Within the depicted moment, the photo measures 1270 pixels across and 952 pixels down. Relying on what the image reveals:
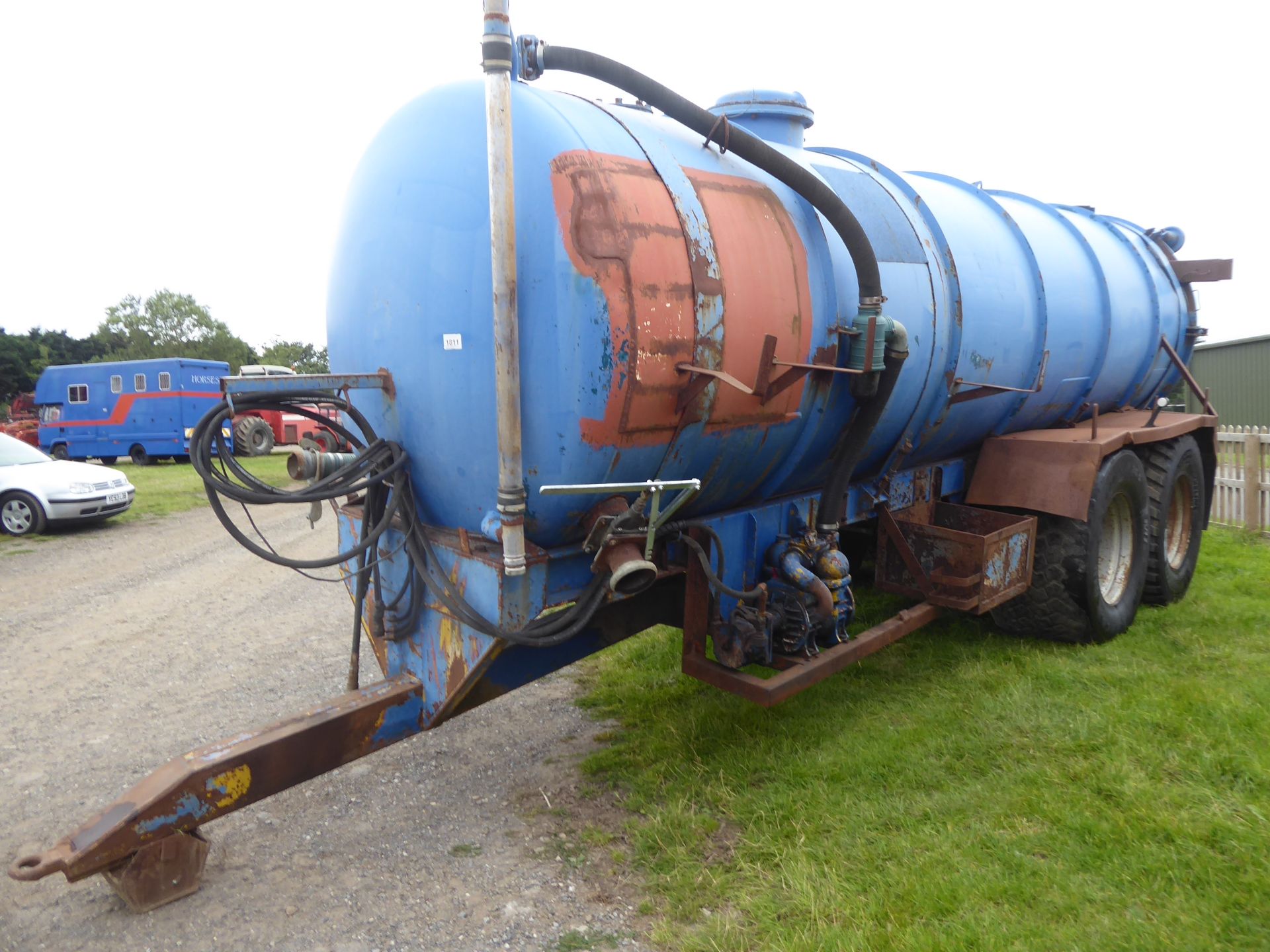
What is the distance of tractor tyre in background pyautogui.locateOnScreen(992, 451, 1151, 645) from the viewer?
5.04m

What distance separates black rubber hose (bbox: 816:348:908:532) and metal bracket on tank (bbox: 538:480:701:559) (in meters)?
1.14

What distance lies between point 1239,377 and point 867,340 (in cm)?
2241

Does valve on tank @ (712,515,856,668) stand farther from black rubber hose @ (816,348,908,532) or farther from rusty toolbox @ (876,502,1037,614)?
rusty toolbox @ (876,502,1037,614)

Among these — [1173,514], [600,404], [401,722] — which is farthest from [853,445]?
[1173,514]

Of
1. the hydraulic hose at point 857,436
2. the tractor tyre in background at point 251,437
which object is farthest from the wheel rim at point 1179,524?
the tractor tyre in background at point 251,437

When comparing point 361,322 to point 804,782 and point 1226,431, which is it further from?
point 1226,431

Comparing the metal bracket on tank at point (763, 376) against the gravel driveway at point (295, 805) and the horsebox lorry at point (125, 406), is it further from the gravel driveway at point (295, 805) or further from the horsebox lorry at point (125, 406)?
the horsebox lorry at point (125, 406)

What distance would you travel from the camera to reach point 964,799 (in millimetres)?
3543

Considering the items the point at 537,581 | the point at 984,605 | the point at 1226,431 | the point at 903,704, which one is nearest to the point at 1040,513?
the point at 984,605

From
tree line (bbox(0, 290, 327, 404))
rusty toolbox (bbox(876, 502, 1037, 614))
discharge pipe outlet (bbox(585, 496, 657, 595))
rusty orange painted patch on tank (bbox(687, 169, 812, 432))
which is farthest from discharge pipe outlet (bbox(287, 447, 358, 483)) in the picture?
tree line (bbox(0, 290, 327, 404))

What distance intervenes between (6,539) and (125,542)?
1.61 metres

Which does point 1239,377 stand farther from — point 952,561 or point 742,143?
point 742,143

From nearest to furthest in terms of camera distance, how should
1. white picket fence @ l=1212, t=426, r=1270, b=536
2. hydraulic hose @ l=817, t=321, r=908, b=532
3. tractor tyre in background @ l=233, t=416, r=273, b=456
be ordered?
tractor tyre in background @ l=233, t=416, r=273, b=456 < hydraulic hose @ l=817, t=321, r=908, b=532 < white picket fence @ l=1212, t=426, r=1270, b=536

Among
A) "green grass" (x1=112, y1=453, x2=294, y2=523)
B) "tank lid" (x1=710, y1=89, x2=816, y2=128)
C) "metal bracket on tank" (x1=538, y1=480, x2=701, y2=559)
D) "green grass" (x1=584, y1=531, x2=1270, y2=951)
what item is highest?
"tank lid" (x1=710, y1=89, x2=816, y2=128)
